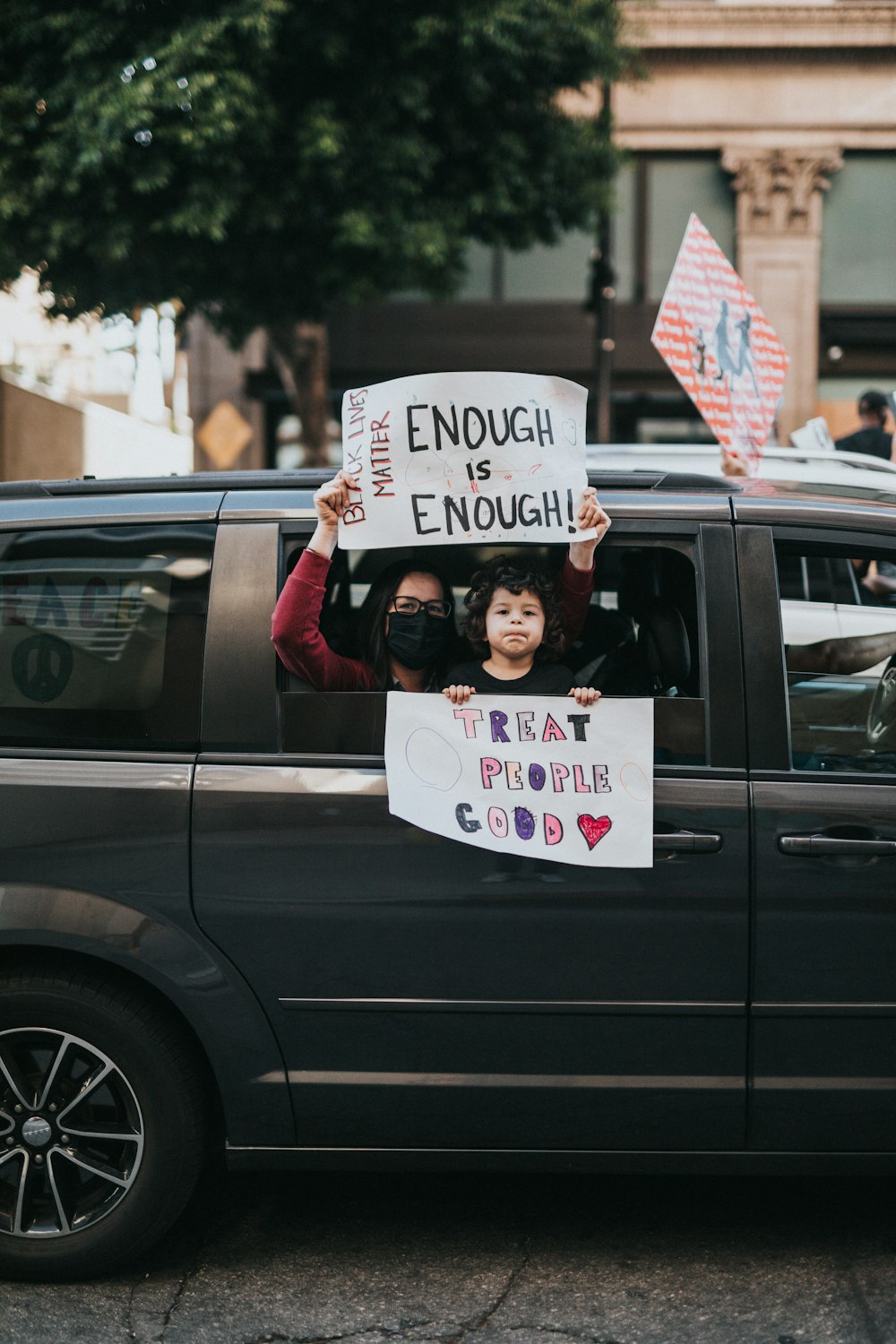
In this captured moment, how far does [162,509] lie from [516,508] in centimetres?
86

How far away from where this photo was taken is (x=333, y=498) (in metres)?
3.10

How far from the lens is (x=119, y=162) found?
10906 mm

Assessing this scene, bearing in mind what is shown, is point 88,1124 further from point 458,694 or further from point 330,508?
point 330,508

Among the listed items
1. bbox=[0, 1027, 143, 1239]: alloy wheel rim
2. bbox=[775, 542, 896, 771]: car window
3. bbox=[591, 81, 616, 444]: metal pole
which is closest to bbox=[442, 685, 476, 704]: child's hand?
bbox=[775, 542, 896, 771]: car window

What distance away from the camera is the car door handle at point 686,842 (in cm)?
302

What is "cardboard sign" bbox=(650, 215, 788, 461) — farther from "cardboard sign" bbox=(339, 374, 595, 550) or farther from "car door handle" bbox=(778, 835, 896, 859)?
"car door handle" bbox=(778, 835, 896, 859)

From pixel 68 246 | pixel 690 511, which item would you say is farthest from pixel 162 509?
pixel 68 246

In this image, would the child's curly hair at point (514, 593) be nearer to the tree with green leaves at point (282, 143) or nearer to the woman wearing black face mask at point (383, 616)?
the woman wearing black face mask at point (383, 616)

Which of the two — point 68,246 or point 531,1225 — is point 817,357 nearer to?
point 68,246

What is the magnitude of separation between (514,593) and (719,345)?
2.12m

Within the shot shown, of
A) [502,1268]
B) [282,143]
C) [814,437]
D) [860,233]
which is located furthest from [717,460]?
[860,233]

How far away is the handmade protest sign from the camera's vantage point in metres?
3.03

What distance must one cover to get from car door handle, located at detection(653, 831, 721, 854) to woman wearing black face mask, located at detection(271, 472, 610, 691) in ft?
2.02

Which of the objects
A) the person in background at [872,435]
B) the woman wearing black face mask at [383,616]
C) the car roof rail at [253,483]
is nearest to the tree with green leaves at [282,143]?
the person in background at [872,435]
